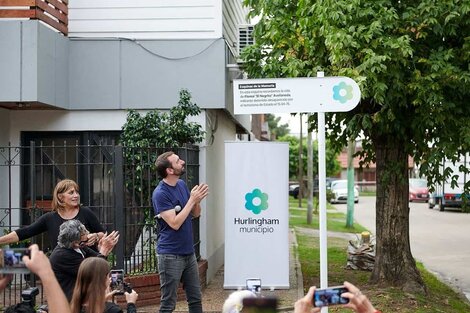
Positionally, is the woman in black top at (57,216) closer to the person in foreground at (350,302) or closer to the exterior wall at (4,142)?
the person in foreground at (350,302)

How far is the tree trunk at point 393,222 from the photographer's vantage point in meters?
11.2

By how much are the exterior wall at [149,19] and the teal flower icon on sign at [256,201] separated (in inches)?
108

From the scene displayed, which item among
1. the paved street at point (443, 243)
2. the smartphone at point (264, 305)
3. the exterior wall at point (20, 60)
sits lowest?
the paved street at point (443, 243)

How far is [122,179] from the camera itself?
31.5ft

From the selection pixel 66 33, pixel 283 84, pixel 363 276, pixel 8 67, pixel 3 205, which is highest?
pixel 66 33

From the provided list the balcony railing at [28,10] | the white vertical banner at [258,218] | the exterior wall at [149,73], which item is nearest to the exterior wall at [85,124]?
the exterior wall at [149,73]

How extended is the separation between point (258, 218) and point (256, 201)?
0.24 metres

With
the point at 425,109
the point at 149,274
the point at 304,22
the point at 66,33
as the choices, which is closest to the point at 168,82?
the point at 66,33

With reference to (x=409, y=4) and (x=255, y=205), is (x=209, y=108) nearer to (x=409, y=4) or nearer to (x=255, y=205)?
(x=255, y=205)

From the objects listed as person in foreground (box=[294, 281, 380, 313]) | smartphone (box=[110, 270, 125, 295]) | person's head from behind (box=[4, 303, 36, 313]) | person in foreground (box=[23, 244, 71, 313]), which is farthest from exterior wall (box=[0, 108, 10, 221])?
person in foreground (box=[294, 281, 380, 313])

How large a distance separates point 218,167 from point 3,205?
12.9 feet

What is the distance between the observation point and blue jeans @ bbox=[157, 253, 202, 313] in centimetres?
688

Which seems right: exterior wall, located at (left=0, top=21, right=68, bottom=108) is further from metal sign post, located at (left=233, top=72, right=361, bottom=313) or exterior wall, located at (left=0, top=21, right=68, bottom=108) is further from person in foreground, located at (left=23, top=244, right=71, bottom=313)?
person in foreground, located at (left=23, top=244, right=71, bottom=313)

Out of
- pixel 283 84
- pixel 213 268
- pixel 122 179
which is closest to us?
pixel 283 84
